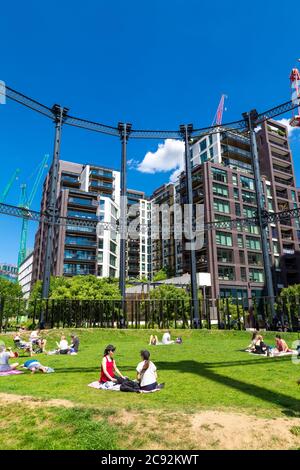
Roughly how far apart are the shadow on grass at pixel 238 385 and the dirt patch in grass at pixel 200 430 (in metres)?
0.93

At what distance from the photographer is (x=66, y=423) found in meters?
5.56

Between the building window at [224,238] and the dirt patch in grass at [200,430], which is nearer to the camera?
the dirt patch in grass at [200,430]

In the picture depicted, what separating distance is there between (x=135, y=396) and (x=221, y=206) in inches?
2511

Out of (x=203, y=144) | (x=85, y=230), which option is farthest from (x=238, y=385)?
(x=203, y=144)

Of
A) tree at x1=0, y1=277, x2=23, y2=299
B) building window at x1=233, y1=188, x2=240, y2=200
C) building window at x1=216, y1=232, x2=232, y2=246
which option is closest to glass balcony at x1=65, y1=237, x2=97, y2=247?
tree at x1=0, y1=277, x2=23, y2=299

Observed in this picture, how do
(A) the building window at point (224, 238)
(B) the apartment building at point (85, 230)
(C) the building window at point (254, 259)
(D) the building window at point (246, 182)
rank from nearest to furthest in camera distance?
(A) the building window at point (224, 238) < (C) the building window at point (254, 259) < (D) the building window at point (246, 182) < (B) the apartment building at point (85, 230)

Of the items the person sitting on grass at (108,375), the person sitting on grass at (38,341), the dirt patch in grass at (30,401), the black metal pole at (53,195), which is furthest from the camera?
the black metal pole at (53,195)

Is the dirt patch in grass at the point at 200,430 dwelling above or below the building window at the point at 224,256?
below

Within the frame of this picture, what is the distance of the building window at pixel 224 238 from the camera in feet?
212

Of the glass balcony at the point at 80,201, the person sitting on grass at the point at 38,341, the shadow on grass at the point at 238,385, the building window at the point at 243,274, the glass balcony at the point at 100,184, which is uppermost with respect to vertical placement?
the glass balcony at the point at 100,184

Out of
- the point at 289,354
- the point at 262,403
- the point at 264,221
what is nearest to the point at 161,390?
the point at 262,403

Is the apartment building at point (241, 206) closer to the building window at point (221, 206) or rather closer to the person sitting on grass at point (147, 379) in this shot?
the building window at point (221, 206)

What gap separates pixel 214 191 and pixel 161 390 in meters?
63.5

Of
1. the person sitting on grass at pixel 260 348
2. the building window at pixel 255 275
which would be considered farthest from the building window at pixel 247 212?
the person sitting on grass at pixel 260 348
